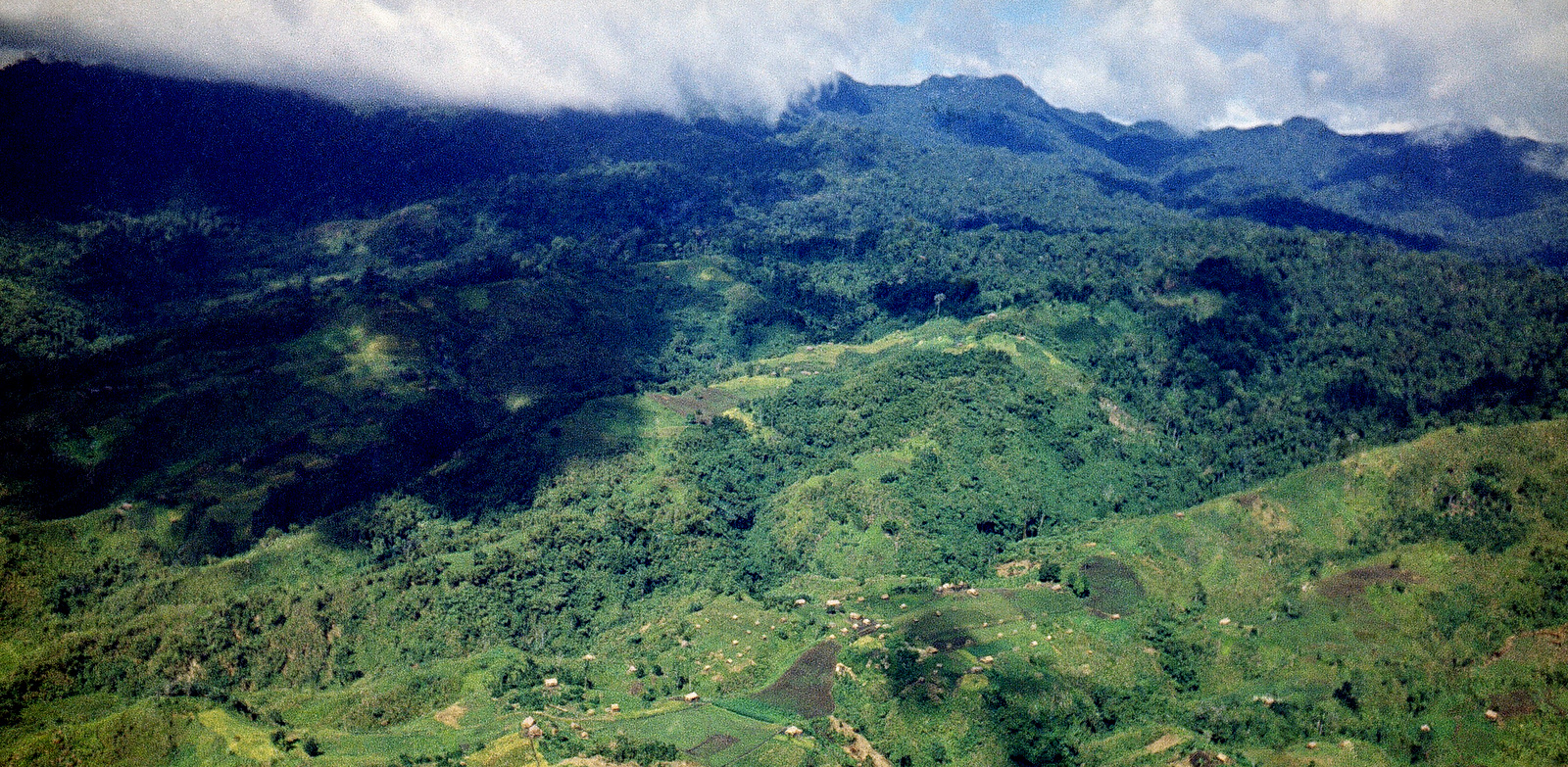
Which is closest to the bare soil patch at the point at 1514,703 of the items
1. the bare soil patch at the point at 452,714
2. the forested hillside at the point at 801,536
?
the forested hillside at the point at 801,536

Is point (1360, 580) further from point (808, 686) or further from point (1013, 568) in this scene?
point (808, 686)

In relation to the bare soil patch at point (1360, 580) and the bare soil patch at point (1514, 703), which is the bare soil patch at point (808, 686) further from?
the bare soil patch at point (1514, 703)

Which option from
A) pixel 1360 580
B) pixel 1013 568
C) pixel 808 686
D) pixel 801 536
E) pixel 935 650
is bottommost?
pixel 808 686

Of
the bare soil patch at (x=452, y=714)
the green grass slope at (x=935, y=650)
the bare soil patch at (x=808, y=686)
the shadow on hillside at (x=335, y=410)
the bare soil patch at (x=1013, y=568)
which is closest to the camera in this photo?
the green grass slope at (x=935, y=650)

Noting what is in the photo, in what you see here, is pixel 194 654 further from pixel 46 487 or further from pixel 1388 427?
pixel 1388 427

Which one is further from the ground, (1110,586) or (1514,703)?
(1514,703)

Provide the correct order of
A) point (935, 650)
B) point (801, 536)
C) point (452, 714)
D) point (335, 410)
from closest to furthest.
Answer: point (452, 714) → point (935, 650) → point (801, 536) → point (335, 410)

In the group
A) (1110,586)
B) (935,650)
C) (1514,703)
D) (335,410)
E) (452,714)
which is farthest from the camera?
(335,410)

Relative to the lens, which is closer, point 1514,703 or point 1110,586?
point 1514,703

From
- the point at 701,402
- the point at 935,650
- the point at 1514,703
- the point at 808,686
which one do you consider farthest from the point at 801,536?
the point at 1514,703
